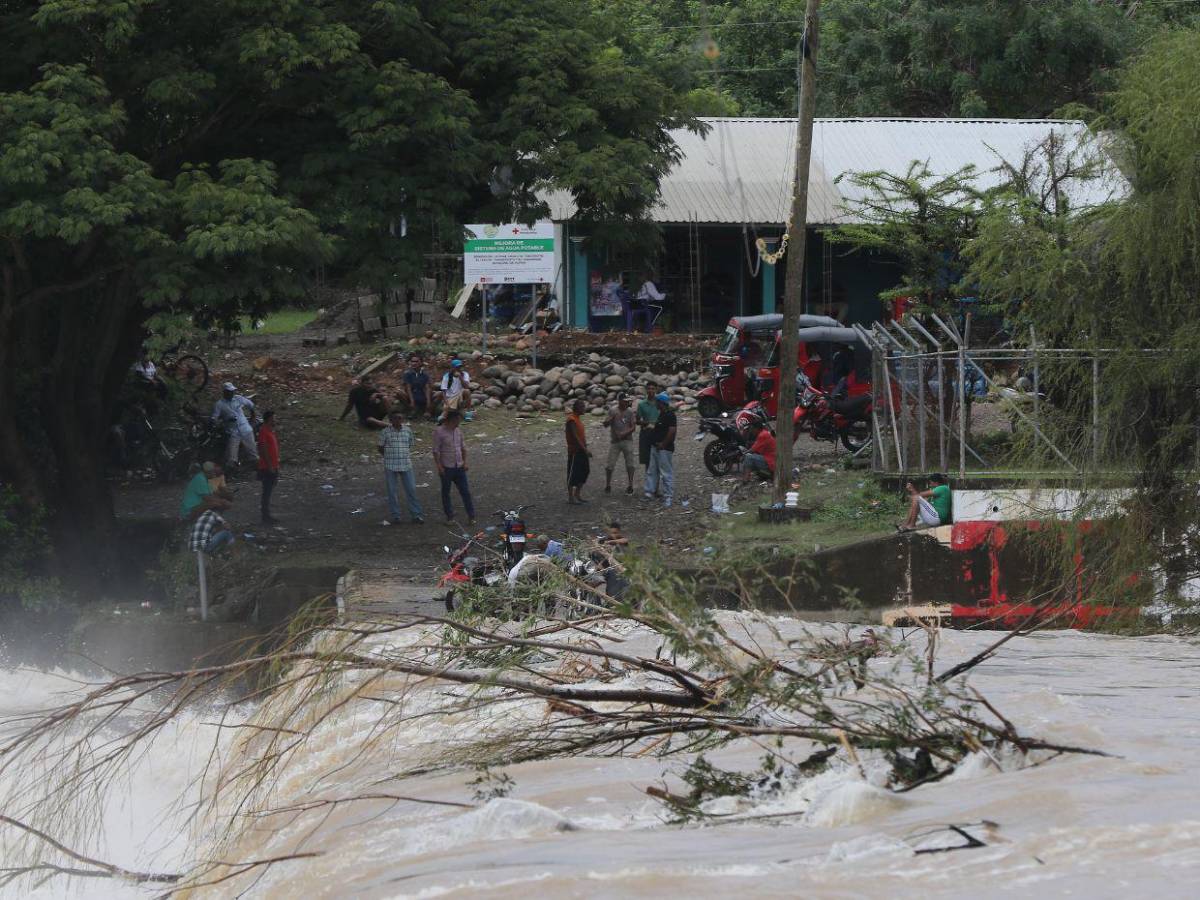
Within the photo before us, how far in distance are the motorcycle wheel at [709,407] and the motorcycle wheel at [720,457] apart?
271 cm

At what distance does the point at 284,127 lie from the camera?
1750 cm

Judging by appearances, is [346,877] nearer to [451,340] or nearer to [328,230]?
[328,230]

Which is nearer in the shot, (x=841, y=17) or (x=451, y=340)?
(x=451, y=340)

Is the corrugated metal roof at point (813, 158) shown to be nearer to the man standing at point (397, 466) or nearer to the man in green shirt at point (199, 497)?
the man standing at point (397, 466)

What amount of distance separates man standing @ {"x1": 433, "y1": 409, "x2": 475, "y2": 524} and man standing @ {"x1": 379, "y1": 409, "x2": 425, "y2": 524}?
0.38m

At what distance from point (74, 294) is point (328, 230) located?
12.6 ft

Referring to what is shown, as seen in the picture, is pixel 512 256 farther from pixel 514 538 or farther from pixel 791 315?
pixel 514 538

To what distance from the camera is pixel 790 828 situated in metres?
5.12

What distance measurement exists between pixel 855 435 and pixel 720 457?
2.21 metres

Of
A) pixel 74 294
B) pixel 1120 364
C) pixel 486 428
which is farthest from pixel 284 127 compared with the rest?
pixel 1120 364

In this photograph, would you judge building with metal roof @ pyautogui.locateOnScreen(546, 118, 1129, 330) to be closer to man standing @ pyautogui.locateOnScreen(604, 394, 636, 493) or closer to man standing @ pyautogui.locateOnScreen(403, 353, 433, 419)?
man standing @ pyautogui.locateOnScreen(403, 353, 433, 419)

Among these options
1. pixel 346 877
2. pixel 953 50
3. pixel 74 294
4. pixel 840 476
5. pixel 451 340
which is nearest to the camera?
pixel 346 877

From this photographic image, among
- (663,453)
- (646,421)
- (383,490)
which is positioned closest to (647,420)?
(646,421)

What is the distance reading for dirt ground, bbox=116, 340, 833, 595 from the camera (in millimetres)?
18016
